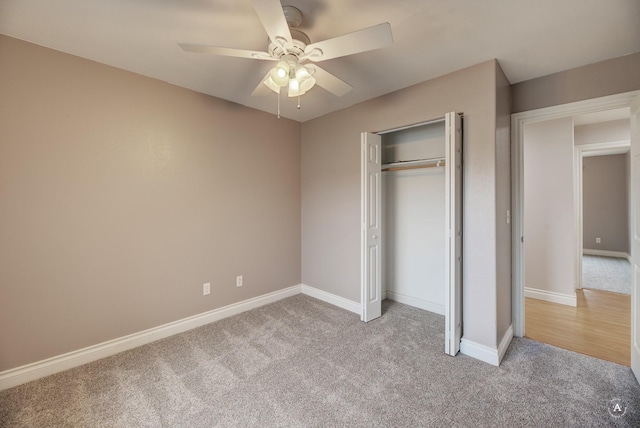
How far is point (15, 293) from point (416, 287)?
3.79m

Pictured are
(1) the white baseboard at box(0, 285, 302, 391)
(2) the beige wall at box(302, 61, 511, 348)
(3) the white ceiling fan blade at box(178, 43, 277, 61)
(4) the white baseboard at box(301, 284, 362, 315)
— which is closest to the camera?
(3) the white ceiling fan blade at box(178, 43, 277, 61)

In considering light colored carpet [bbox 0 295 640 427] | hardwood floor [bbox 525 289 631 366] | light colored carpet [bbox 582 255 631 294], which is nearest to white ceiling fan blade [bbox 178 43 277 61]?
light colored carpet [bbox 0 295 640 427]

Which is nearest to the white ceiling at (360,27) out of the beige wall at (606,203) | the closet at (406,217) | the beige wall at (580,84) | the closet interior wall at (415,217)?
the beige wall at (580,84)

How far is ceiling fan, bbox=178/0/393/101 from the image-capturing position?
1328mm

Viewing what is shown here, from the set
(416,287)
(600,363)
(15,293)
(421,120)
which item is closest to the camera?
(15,293)

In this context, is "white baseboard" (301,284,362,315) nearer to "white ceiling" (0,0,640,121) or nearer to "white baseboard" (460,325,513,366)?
"white baseboard" (460,325,513,366)

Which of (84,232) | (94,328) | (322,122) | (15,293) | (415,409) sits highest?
(322,122)

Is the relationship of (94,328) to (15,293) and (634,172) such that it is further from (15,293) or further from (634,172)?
(634,172)

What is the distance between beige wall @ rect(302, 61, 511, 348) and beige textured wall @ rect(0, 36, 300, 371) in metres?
0.80

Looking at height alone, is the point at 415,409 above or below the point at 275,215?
below

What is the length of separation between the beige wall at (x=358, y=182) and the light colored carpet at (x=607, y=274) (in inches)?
117

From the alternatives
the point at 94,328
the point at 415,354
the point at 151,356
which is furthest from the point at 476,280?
the point at 94,328

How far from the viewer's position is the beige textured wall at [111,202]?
1974 mm

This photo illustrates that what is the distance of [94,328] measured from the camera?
2.28 meters
